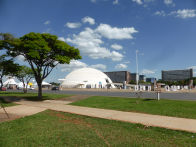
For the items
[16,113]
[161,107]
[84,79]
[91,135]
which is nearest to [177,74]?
[84,79]

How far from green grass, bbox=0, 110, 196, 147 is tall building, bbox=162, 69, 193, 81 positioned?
626 ft

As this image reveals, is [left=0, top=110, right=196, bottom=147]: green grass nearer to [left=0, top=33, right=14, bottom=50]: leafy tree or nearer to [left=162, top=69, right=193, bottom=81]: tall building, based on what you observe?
[left=0, top=33, right=14, bottom=50]: leafy tree

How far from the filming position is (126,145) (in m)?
4.93

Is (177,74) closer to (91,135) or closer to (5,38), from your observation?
(5,38)

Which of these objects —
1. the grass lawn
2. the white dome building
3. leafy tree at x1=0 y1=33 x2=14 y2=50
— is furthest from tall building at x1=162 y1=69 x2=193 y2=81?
leafy tree at x1=0 y1=33 x2=14 y2=50

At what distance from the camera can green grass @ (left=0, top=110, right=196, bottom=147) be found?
5.12 meters

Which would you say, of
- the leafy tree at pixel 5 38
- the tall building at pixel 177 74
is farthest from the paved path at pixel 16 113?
the tall building at pixel 177 74

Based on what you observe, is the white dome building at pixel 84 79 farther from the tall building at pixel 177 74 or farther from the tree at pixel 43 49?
the tall building at pixel 177 74

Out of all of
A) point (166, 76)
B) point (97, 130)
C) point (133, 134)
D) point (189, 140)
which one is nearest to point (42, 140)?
point (97, 130)

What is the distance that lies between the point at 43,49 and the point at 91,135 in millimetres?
13278

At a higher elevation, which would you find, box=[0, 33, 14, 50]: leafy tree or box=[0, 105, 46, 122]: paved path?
box=[0, 33, 14, 50]: leafy tree

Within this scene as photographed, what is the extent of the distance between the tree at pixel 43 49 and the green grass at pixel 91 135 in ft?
35.0

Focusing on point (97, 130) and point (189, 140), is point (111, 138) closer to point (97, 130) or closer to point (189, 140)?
point (97, 130)

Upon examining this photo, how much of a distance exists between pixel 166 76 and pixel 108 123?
198882 mm
